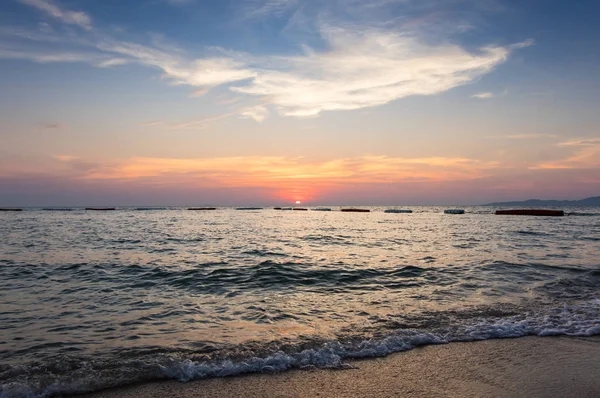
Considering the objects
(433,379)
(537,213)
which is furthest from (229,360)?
(537,213)

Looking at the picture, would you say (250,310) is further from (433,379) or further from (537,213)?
(537,213)

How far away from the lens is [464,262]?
19328mm

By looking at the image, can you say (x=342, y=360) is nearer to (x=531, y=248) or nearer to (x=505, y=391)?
(x=505, y=391)

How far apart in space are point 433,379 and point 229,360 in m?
3.68

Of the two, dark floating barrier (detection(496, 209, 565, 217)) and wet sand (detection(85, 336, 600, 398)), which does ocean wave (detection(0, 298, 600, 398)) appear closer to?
wet sand (detection(85, 336, 600, 398))

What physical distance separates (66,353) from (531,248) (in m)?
27.8

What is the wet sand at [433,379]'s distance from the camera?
18.3 feet

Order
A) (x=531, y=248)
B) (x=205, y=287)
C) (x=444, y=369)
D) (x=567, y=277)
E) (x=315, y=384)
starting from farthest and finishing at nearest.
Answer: (x=531, y=248)
(x=567, y=277)
(x=205, y=287)
(x=444, y=369)
(x=315, y=384)

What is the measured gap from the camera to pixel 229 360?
270 inches

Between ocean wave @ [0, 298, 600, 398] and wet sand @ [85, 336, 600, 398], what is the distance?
10.6 inches

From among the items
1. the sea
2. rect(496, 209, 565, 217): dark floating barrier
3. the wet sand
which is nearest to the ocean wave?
the sea

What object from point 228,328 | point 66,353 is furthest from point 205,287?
point 66,353

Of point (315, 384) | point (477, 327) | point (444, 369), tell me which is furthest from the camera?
point (477, 327)

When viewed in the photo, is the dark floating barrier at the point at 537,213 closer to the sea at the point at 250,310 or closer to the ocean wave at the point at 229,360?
the sea at the point at 250,310
